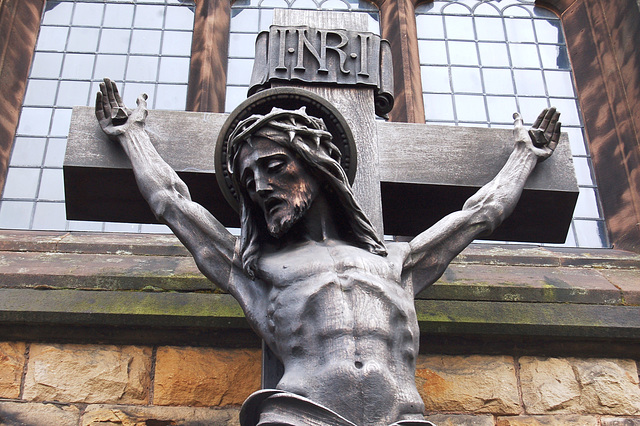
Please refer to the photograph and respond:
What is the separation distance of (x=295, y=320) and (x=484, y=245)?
11.4ft

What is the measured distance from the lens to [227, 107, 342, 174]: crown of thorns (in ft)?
8.89

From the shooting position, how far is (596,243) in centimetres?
620

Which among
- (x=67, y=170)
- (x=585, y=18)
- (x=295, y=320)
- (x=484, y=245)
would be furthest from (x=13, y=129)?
(x=585, y=18)

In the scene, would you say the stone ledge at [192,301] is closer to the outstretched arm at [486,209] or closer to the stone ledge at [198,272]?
the stone ledge at [198,272]

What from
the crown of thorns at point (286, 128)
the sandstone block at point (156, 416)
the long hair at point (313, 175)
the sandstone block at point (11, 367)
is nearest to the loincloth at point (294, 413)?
the long hair at point (313, 175)

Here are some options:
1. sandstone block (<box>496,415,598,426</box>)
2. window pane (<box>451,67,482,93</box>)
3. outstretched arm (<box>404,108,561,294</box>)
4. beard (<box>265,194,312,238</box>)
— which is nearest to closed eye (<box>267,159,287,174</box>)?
beard (<box>265,194,312,238</box>)

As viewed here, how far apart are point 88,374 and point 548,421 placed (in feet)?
7.67

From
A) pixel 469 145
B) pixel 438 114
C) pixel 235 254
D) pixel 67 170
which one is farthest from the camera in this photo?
pixel 438 114

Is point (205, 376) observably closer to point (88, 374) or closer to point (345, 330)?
point (88, 374)

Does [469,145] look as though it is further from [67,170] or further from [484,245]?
[484,245]

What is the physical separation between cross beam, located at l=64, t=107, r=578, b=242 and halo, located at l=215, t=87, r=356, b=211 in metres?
0.30

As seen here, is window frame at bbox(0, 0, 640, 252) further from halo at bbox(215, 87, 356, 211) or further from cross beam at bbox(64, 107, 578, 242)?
halo at bbox(215, 87, 356, 211)

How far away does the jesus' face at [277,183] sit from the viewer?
8.66ft

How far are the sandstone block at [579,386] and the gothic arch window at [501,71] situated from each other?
90.7 inches
